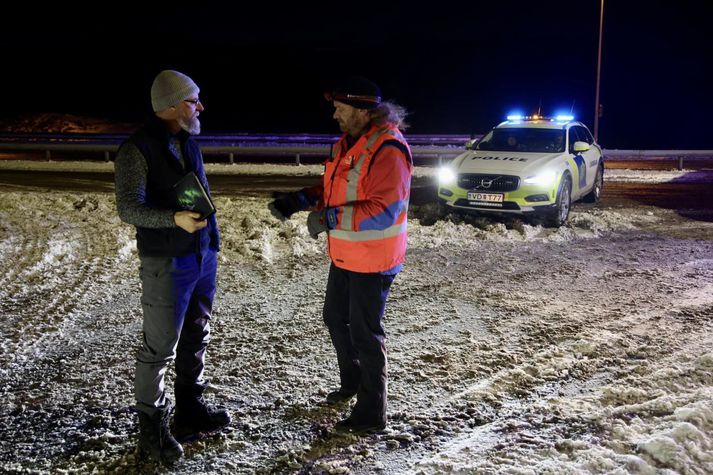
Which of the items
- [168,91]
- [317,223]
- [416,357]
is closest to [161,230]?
[168,91]

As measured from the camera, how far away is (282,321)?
19.4 feet

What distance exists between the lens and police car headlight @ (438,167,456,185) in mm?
10891

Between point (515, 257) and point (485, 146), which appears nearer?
point (515, 257)

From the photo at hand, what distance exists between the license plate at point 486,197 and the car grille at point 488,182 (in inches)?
4.1

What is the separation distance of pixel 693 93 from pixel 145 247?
198ft

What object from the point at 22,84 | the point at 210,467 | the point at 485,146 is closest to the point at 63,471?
the point at 210,467

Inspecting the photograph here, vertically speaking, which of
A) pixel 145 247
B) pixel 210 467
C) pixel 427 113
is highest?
pixel 427 113

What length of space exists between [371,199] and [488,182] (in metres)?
7.26

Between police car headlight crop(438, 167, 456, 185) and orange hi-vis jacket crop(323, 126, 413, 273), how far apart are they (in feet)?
23.5

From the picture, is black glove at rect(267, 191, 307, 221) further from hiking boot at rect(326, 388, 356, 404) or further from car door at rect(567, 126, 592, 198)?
car door at rect(567, 126, 592, 198)

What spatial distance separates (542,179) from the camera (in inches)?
404

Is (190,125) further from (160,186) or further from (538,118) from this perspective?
(538,118)

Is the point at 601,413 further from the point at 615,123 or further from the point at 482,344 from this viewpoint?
the point at 615,123

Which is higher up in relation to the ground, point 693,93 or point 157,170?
point 693,93
